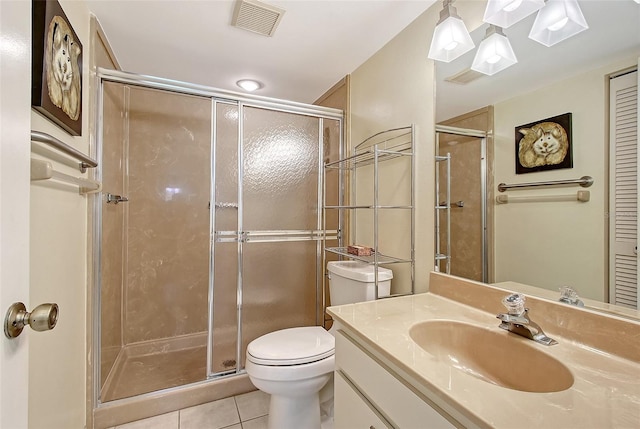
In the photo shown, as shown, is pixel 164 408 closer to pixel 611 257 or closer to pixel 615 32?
pixel 611 257

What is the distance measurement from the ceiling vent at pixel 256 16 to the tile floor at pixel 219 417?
2.13 m

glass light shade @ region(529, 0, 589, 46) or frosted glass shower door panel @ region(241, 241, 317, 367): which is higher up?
glass light shade @ region(529, 0, 589, 46)

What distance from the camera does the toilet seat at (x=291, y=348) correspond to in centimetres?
129

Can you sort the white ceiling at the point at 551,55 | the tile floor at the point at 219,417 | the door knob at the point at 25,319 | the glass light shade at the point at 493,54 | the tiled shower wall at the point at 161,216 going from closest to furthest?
the door knob at the point at 25,319 → the white ceiling at the point at 551,55 → the glass light shade at the point at 493,54 → the tile floor at the point at 219,417 → the tiled shower wall at the point at 161,216

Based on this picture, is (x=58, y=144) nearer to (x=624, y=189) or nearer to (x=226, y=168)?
(x=226, y=168)

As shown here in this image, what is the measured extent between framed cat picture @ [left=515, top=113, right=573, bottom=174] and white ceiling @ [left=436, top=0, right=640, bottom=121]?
130mm

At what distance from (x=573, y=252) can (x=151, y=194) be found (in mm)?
2554

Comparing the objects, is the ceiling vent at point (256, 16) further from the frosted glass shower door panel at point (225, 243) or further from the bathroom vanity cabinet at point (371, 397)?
the bathroom vanity cabinet at point (371, 397)

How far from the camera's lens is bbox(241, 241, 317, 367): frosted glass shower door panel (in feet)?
6.39

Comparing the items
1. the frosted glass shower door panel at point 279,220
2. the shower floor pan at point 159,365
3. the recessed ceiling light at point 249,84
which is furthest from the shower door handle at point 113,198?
the recessed ceiling light at point 249,84

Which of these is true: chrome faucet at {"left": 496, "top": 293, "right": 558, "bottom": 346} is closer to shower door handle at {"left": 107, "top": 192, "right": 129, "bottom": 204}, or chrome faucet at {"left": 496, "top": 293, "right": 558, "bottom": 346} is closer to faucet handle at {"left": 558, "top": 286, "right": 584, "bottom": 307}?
faucet handle at {"left": 558, "top": 286, "right": 584, "bottom": 307}

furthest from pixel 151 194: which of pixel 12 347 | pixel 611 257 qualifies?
pixel 611 257

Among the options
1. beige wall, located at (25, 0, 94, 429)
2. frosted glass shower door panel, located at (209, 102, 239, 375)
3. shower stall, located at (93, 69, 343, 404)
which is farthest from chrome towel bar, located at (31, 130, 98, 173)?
frosted glass shower door panel, located at (209, 102, 239, 375)

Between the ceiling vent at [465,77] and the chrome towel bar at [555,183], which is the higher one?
the ceiling vent at [465,77]
